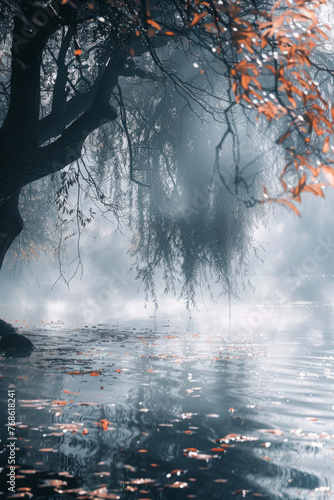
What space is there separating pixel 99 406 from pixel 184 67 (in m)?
7.57

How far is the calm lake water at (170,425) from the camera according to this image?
3916 mm

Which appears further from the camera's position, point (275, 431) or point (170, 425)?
point (170, 425)

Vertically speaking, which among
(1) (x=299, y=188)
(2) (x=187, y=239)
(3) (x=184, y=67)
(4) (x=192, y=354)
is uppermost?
(3) (x=184, y=67)

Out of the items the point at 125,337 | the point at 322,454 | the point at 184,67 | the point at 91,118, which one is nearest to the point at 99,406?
the point at 322,454

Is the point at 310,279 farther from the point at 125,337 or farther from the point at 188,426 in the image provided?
the point at 188,426

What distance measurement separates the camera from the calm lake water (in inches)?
154

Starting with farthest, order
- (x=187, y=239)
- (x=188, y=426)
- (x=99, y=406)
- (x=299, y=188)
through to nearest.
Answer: (x=187, y=239)
(x=99, y=406)
(x=188, y=426)
(x=299, y=188)

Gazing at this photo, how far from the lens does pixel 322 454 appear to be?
4707mm

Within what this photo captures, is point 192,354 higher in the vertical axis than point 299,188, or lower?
lower

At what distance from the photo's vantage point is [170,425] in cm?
559

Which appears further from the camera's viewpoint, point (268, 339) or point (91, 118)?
point (268, 339)

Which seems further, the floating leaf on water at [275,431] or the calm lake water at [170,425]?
the floating leaf on water at [275,431]

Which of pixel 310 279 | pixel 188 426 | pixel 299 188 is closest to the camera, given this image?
pixel 299 188

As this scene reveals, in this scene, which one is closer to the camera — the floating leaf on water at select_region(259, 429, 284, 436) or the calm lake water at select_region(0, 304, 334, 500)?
the calm lake water at select_region(0, 304, 334, 500)
